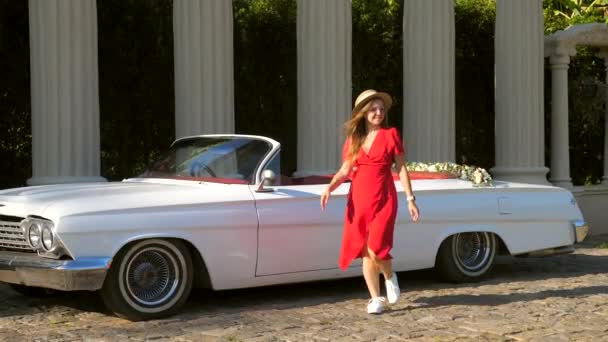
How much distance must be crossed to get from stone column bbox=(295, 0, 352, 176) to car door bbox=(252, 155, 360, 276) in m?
4.62

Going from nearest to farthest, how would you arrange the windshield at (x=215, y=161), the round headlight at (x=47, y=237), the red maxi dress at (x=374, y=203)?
1. the round headlight at (x=47, y=237)
2. the red maxi dress at (x=374, y=203)
3. the windshield at (x=215, y=161)

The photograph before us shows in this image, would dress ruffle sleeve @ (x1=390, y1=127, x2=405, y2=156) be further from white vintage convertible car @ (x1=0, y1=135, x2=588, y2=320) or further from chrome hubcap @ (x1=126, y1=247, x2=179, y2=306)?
chrome hubcap @ (x1=126, y1=247, x2=179, y2=306)

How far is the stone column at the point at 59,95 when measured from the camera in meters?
10.3

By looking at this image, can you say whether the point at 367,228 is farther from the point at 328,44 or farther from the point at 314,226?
the point at 328,44

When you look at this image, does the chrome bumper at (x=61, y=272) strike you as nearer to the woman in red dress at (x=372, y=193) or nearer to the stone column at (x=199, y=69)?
the woman in red dress at (x=372, y=193)

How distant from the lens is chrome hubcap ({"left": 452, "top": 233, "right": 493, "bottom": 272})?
809 cm

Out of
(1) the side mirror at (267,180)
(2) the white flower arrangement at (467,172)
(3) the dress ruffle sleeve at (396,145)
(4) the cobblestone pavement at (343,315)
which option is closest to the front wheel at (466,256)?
(4) the cobblestone pavement at (343,315)

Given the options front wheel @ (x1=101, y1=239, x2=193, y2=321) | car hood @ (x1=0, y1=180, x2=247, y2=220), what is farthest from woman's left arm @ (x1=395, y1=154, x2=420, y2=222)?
front wheel @ (x1=101, y1=239, x2=193, y2=321)

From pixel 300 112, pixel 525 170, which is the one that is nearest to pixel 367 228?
pixel 300 112

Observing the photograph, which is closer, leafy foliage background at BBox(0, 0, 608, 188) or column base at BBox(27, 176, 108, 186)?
column base at BBox(27, 176, 108, 186)

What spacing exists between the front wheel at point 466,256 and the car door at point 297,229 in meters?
1.27

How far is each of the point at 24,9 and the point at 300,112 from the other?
7.76m

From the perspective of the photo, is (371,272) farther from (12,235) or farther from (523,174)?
(523,174)

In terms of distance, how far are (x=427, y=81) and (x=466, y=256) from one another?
16.5 feet
